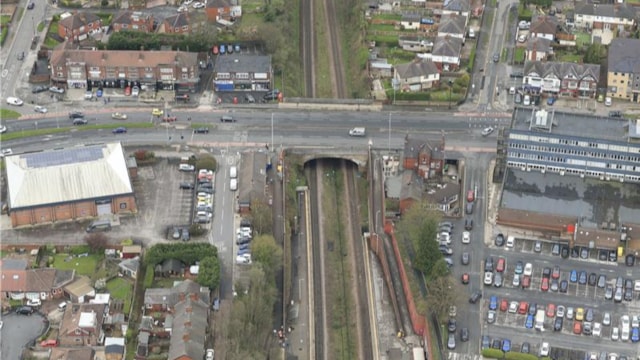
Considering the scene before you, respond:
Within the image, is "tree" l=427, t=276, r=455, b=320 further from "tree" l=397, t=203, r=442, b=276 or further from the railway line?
the railway line

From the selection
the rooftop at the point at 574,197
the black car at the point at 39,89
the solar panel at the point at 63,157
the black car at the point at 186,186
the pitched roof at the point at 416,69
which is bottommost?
the black car at the point at 186,186

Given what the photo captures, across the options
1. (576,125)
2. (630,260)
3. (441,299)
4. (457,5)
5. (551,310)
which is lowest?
(551,310)

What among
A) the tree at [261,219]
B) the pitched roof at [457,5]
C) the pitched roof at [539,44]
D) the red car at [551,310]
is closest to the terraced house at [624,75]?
the pitched roof at [539,44]

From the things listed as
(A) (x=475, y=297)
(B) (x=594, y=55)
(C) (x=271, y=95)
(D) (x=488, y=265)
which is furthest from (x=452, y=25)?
(A) (x=475, y=297)

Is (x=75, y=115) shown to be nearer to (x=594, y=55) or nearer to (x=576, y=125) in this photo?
(x=576, y=125)

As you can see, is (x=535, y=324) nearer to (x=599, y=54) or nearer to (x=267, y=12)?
(x=599, y=54)

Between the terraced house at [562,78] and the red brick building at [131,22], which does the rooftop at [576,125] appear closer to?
the terraced house at [562,78]

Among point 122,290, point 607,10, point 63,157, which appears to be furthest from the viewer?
point 607,10
